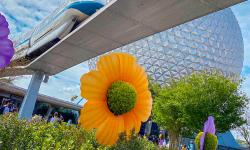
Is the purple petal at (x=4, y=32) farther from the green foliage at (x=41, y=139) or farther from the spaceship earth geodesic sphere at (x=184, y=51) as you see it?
the spaceship earth geodesic sphere at (x=184, y=51)

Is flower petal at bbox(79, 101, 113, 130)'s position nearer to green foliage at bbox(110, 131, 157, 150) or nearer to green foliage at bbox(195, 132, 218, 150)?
green foliage at bbox(110, 131, 157, 150)

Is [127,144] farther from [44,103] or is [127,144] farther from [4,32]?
[44,103]

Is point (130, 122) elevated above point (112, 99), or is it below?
below

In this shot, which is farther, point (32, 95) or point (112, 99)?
point (32, 95)

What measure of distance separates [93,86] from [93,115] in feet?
0.64

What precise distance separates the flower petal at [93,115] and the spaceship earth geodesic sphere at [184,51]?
2497 cm

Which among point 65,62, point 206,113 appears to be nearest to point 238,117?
point 206,113

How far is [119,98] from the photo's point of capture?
2074 mm

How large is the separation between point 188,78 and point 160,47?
25.2 ft

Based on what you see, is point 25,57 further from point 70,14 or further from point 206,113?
point 206,113

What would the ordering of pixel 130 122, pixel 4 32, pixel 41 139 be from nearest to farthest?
1. pixel 4 32
2. pixel 41 139
3. pixel 130 122

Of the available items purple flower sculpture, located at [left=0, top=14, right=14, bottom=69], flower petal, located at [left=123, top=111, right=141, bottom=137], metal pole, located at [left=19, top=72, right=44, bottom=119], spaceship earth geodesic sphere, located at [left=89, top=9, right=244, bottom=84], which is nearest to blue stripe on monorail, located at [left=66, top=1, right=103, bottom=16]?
metal pole, located at [left=19, top=72, right=44, bottom=119]

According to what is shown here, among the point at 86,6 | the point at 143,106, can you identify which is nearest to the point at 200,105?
the point at 86,6

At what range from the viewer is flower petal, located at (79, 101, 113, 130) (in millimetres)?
2000
